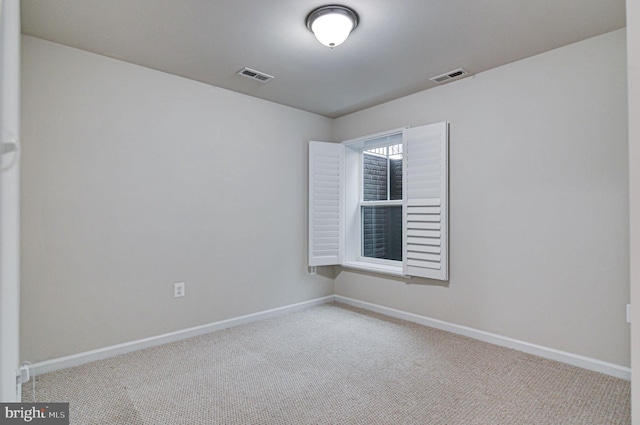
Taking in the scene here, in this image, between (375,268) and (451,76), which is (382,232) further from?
(451,76)

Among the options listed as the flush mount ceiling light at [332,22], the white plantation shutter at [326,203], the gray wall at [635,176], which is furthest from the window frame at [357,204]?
the gray wall at [635,176]

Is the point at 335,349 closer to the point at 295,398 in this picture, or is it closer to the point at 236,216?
the point at 295,398

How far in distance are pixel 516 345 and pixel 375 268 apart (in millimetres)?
1521

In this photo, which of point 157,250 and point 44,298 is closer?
point 44,298

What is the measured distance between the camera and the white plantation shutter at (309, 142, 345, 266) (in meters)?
3.98

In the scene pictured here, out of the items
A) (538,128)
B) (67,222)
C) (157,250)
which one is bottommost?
(157,250)

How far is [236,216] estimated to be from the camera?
3.42 metres

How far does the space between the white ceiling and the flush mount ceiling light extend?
5cm

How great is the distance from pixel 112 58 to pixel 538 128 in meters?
3.40

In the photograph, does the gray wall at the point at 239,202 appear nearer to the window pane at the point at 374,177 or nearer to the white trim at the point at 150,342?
the white trim at the point at 150,342

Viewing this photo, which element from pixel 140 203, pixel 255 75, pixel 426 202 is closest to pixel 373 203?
pixel 426 202

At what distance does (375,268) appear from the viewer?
3820mm

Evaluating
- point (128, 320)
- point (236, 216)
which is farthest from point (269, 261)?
point (128, 320)

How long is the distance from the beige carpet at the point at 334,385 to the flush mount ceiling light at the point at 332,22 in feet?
7.35
